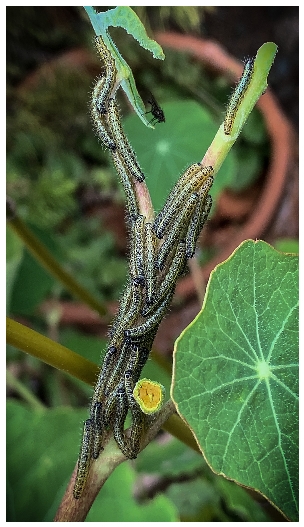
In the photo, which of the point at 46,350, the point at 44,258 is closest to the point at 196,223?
the point at 46,350

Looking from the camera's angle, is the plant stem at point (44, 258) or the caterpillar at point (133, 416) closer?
the caterpillar at point (133, 416)

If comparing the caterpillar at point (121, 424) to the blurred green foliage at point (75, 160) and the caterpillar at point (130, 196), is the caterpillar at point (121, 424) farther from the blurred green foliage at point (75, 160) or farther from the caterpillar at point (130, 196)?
the blurred green foliage at point (75, 160)

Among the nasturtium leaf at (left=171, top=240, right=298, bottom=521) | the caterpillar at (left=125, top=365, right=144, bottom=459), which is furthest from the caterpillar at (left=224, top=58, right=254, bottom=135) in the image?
the caterpillar at (left=125, top=365, right=144, bottom=459)

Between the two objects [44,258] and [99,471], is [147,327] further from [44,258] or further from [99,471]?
[44,258]

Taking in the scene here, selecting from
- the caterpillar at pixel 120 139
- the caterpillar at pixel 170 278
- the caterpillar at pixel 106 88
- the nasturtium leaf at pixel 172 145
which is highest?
the nasturtium leaf at pixel 172 145

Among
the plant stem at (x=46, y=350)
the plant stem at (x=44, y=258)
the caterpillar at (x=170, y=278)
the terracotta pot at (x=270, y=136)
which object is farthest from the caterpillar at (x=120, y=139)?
the terracotta pot at (x=270, y=136)

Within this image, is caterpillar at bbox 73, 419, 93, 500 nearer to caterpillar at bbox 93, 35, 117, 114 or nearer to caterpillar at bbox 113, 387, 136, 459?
caterpillar at bbox 113, 387, 136, 459

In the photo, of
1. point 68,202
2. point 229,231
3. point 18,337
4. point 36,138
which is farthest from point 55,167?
point 18,337

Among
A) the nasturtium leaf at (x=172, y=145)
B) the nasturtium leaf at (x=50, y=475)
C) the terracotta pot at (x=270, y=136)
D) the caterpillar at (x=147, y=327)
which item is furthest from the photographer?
the terracotta pot at (x=270, y=136)
